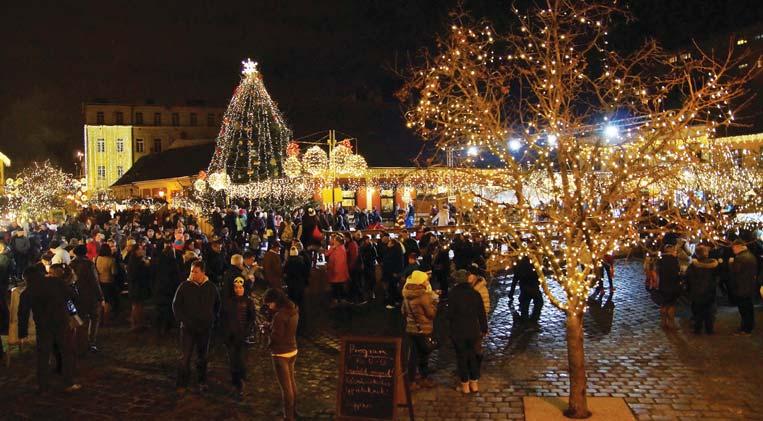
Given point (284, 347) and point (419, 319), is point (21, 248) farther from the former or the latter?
point (419, 319)

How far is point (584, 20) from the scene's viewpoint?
286 inches

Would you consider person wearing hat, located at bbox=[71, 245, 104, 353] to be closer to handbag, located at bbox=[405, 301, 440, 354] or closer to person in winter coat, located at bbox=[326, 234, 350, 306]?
person in winter coat, located at bbox=[326, 234, 350, 306]

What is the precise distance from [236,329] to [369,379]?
2.26 metres

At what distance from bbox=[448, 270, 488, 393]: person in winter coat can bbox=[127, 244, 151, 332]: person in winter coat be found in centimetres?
638

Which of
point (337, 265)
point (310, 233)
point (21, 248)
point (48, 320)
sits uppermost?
point (310, 233)

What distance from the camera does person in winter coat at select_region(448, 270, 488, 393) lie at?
8094mm

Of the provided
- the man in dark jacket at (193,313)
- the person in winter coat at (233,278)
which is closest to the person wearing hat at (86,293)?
the man in dark jacket at (193,313)

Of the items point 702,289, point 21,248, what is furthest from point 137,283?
point 702,289

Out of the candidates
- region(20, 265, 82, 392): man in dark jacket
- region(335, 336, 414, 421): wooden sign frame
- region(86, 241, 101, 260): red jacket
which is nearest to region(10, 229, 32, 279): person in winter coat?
region(86, 241, 101, 260): red jacket

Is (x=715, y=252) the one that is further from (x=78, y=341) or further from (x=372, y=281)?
(x=78, y=341)

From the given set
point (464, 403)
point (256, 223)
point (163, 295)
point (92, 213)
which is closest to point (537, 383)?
point (464, 403)

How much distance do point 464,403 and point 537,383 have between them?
4.01 ft

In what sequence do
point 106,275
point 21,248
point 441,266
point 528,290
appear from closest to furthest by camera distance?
point 528,290, point 106,275, point 441,266, point 21,248

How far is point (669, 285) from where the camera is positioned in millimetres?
11367
